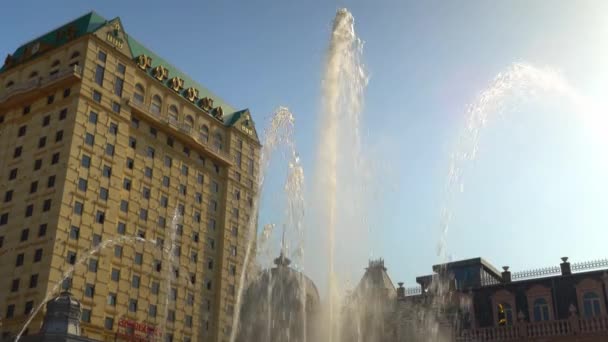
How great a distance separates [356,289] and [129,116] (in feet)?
101

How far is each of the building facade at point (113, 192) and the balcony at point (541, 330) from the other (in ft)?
112

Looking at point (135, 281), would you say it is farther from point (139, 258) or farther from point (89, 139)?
point (89, 139)

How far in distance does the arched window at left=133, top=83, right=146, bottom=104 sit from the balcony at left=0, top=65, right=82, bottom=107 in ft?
27.2

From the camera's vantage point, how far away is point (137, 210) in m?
71.4

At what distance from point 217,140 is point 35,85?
24.4 m

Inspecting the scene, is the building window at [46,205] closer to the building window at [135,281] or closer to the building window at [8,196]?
the building window at [8,196]

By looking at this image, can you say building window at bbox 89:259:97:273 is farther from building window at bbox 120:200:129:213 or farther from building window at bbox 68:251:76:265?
building window at bbox 120:200:129:213

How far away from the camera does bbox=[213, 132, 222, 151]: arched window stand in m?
86.5

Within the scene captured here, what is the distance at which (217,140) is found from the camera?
87188 millimetres

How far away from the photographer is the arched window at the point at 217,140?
8646 centimetres

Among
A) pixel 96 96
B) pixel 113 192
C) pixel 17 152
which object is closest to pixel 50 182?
pixel 113 192

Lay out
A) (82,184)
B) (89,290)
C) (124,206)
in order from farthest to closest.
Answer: (124,206), (82,184), (89,290)

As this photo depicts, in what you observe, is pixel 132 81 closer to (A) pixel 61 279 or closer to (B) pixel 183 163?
(B) pixel 183 163

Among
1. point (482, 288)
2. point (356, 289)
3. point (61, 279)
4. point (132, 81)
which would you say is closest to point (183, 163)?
point (132, 81)
